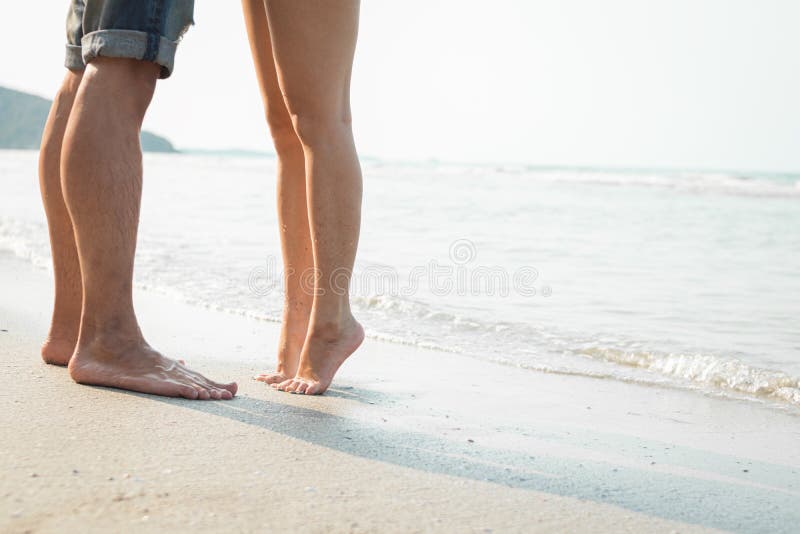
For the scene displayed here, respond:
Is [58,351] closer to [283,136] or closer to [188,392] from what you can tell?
[188,392]

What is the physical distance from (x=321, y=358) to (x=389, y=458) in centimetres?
60

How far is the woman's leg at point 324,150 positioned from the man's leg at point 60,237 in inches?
21.2

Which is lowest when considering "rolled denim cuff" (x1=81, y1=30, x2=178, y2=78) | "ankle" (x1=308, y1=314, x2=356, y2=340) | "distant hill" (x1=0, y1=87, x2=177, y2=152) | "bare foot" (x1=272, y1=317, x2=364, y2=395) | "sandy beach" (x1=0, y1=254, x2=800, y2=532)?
"sandy beach" (x1=0, y1=254, x2=800, y2=532)

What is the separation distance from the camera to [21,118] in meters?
54.2

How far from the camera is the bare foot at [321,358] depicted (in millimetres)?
2121

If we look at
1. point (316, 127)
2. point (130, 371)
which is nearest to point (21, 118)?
point (316, 127)

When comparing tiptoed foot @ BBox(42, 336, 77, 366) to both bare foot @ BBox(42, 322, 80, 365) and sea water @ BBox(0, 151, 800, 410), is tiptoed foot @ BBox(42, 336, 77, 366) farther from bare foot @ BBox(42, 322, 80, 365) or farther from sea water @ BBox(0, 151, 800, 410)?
sea water @ BBox(0, 151, 800, 410)

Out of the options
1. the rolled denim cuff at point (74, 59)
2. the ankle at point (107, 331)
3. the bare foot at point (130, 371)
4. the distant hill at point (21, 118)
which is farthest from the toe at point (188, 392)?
the distant hill at point (21, 118)

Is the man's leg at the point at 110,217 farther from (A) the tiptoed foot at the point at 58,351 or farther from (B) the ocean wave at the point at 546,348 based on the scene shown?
(B) the ocean wave at the point at 546,348

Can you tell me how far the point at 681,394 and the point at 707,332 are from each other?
106cm

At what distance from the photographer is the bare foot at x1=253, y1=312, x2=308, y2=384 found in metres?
2.28

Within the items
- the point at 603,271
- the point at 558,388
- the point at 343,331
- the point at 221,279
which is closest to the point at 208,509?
the point at 343,331

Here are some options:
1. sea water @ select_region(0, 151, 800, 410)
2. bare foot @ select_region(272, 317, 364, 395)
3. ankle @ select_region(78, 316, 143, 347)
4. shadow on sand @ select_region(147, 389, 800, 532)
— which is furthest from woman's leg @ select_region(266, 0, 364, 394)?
sea water @ select_region(0, 151, 800, 410)

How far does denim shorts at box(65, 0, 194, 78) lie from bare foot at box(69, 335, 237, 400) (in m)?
0.61
